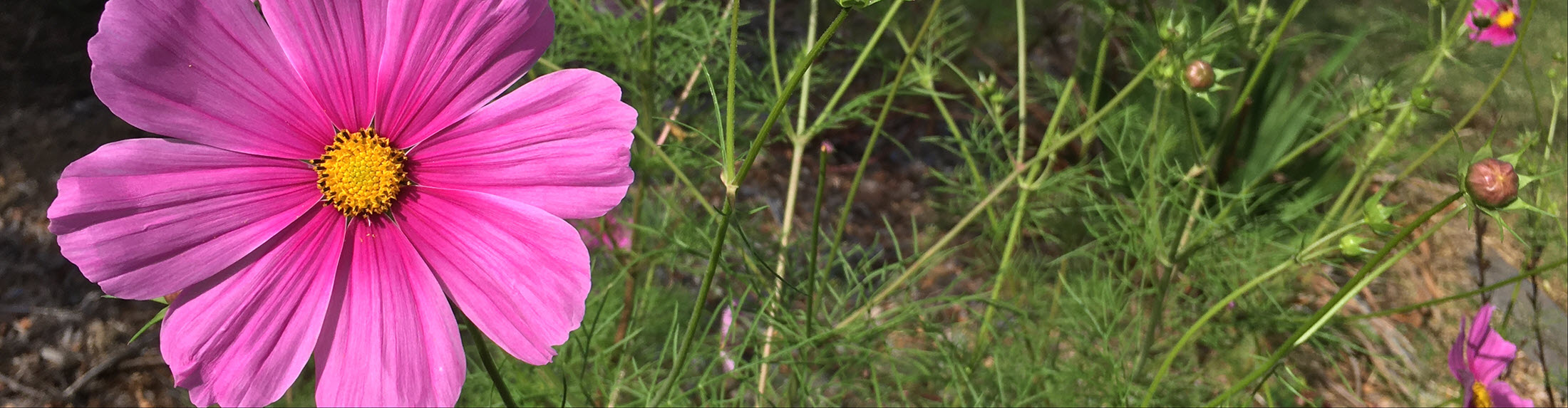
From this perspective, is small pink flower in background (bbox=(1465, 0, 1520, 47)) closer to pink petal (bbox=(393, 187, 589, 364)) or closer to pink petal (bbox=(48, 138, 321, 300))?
pink petal (bbox=(393, 187, 589, 364))

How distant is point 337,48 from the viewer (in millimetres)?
463

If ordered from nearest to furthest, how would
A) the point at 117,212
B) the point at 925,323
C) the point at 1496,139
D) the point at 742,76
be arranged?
the point at 117,212 → the point at 925,323 → the point at 742,76 → the point at 1496,139

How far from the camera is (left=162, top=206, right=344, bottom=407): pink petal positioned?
427mm

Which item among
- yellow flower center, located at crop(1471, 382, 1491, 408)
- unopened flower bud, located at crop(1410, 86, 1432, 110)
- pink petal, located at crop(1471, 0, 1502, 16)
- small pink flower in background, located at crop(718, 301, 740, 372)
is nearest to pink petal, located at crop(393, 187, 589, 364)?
small pink flower in background, located at crop(718, 301, 740, 372)

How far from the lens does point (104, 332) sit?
1482mm

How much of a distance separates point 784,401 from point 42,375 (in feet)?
3.84

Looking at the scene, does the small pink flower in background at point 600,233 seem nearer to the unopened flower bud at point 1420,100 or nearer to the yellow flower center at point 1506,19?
the unopened flower bud at point 1420,100

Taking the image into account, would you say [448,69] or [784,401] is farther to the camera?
[784,401]

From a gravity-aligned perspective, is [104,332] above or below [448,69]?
below

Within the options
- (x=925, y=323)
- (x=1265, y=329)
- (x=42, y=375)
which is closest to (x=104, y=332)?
(x=42, y=375)

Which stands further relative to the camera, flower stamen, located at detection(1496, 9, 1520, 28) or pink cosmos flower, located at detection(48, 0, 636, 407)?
flower stamen, located at detection(1496, 9, 1520, 28)

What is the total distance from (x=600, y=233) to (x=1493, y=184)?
0.89 m

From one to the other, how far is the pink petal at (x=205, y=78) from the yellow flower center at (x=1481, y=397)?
1170 millimetres

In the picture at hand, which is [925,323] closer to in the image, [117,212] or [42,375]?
[117,212]
